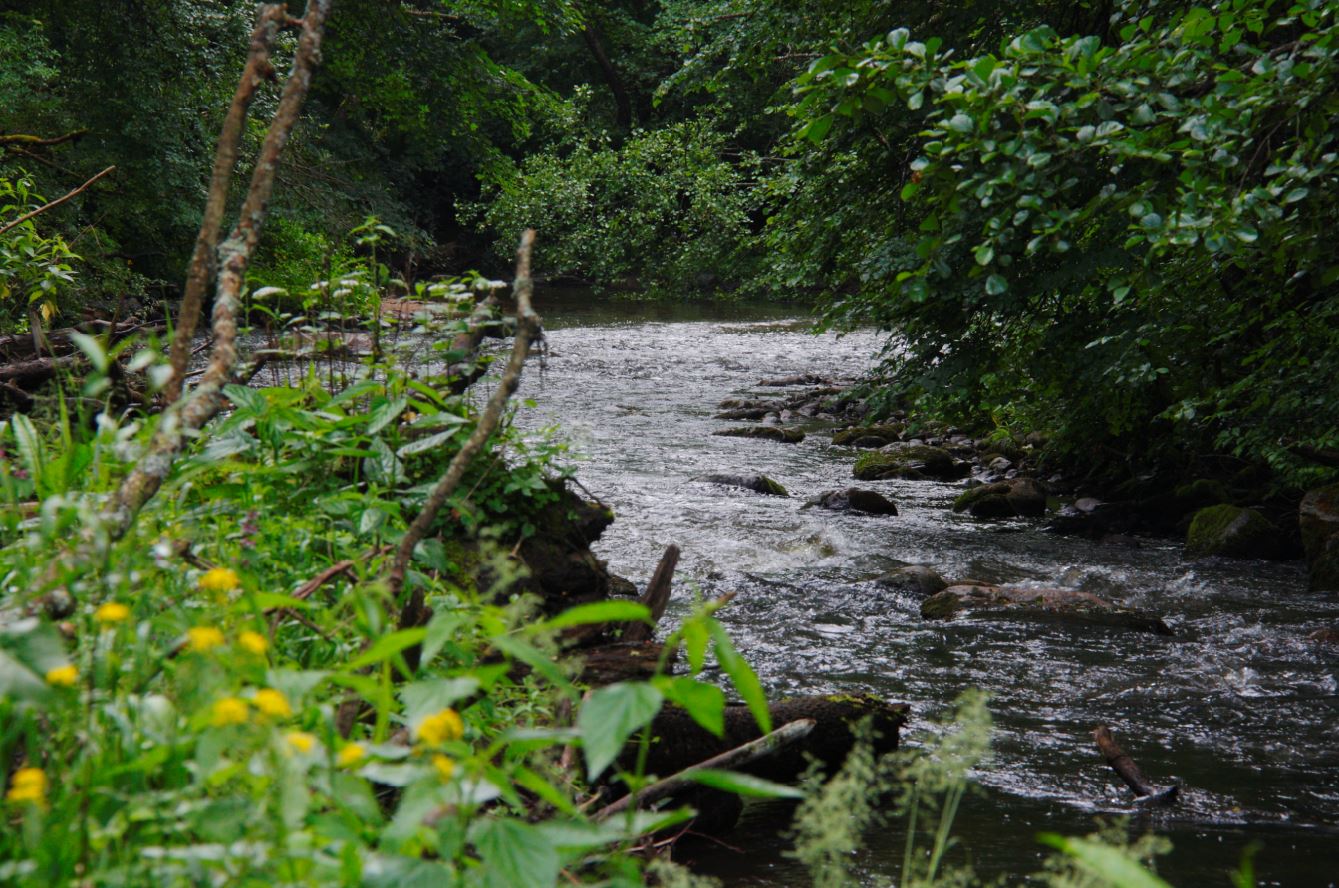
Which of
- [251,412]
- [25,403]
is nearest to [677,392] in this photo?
[25,403]

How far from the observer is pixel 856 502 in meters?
10.1

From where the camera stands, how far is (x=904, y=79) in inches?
173

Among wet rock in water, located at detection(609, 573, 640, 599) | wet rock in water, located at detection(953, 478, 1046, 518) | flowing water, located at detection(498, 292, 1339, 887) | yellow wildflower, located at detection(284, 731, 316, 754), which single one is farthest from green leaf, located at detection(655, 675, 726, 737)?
wet rock in water, located at detection(953, 478, 1046, 518)

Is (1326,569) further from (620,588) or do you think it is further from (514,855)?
(514,855)

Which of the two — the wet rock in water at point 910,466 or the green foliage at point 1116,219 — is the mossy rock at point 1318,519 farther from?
the wet rock in water at point 910,466

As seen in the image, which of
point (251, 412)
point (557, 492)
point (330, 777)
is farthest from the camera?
point (557, 492)

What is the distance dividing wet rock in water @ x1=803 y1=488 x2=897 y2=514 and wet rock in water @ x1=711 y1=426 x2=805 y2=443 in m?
3.41

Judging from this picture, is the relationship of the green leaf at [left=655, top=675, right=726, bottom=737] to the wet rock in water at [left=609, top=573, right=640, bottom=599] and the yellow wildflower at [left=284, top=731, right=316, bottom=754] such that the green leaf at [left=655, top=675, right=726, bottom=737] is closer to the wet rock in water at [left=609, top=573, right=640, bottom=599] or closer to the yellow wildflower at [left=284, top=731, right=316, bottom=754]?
the yellow wildflower at [left=284, top=731, right=316, bottom=754]

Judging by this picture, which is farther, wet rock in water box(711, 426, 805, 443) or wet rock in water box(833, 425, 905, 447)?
wet rock in water box(711, 426, 805, 443)

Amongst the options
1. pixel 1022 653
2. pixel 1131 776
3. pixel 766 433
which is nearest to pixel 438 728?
pixel 1131 776

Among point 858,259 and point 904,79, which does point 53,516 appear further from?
point 858,259

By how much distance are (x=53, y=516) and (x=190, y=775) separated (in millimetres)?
456

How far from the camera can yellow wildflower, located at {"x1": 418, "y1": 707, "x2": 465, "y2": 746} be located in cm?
136

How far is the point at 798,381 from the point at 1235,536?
9.83 metres
